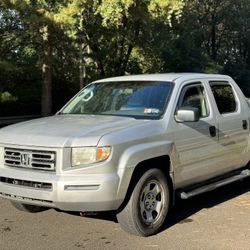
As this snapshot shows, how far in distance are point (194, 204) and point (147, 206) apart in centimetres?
158

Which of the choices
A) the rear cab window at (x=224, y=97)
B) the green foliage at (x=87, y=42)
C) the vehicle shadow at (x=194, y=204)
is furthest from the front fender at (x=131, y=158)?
the green foliage at (x=87, y=42)

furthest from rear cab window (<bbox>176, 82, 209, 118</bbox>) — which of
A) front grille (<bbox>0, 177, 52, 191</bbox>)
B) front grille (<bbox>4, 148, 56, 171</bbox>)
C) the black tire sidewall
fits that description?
front grille (<bbox>0, 177, 52, 191</bbox>)

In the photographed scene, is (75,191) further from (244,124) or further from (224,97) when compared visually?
(244,124)

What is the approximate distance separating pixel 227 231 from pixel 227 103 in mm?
2125

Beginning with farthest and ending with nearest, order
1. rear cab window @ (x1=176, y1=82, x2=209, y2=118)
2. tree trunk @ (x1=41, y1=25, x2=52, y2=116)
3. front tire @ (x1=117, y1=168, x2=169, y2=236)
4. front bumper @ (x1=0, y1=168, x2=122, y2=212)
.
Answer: tree trunk @ (x1=41, y1=25, x2=52, y2=116) → rear cab window @ (x1=176, y1=82, x2=209, y2=118) → front tire @ (x1=117, y1=168, x2=169, y2=236) → front bumper @ (x1=0, y1=168, x2=122, y2=212)

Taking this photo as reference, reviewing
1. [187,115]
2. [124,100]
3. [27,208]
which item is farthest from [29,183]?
[187,115]

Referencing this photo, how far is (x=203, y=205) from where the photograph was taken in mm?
7305

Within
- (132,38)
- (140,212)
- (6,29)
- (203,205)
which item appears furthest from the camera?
(132,38)

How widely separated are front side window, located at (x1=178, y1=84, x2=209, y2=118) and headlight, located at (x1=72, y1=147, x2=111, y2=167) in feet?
4.93

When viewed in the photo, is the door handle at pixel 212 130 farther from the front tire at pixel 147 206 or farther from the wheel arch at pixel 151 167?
the front tire at pixel 147 206

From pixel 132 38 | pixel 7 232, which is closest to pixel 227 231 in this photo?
pixel 7 232

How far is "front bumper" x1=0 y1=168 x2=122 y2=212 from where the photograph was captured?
211 inches

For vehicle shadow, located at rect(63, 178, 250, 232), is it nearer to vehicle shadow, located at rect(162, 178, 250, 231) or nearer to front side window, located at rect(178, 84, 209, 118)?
vehicle shadow, located at rect(162, 178, 250, 231)

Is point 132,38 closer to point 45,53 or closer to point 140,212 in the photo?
point 45,53
